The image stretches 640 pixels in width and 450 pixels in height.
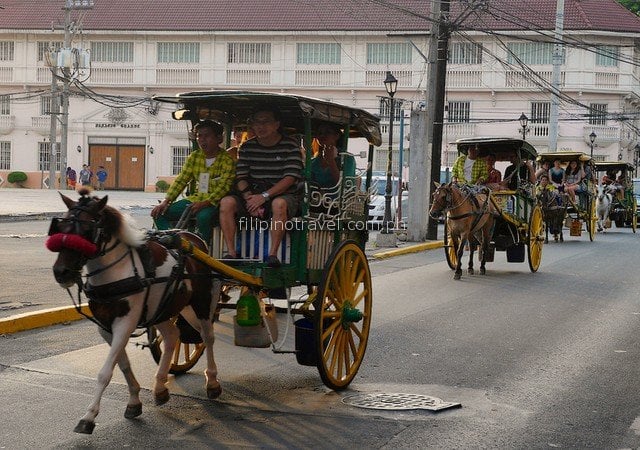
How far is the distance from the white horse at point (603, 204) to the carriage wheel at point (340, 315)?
27962 millimetres

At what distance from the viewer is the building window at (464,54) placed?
58.5 meters

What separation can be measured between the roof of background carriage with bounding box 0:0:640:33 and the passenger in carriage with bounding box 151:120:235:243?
47387mm

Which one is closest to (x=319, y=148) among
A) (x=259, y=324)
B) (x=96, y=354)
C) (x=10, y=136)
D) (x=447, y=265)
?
(x=259, y=324)

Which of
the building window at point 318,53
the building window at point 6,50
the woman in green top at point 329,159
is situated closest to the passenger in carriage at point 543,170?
the woman in green top at point 329,159

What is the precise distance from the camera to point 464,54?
5900 centimetres

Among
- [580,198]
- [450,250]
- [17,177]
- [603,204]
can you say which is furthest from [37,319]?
[17,177]

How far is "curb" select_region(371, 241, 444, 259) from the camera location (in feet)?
73.6

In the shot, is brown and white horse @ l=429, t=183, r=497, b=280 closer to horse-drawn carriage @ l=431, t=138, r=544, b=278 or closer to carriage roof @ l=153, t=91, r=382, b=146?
horse-drawn carriage @ l=431, t=138, r=544, b=278

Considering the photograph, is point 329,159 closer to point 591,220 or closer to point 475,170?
point 475,170

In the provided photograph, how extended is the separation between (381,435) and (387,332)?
15.3 ft

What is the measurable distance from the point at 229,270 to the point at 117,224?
1.24 m

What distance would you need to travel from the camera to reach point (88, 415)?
6848 millimetres

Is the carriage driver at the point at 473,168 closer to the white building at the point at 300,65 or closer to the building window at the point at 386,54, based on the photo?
the white building at the point at 300,65

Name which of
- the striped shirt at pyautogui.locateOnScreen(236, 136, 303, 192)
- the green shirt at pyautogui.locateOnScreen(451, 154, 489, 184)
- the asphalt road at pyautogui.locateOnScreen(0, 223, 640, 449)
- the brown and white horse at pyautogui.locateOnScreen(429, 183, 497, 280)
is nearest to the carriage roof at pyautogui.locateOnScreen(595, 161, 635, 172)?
the green shirt at pyautogui.locateOnScreen(451, 154, 489, 184)
